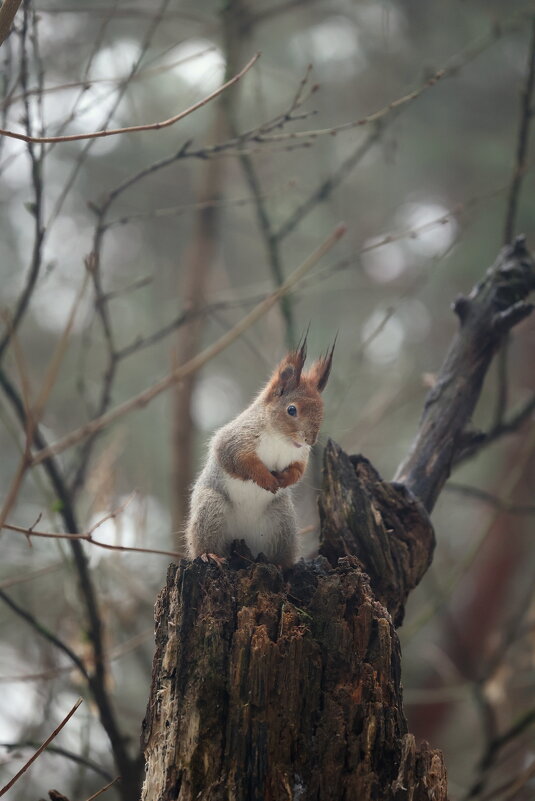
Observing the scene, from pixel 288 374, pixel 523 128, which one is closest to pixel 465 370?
pixel 288 374

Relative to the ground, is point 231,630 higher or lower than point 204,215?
lower

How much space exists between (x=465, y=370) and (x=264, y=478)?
2.61 ft

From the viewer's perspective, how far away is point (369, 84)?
7469 mm

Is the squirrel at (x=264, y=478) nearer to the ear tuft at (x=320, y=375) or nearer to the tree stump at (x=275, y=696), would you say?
the ear tuft at (x=320, y=375)

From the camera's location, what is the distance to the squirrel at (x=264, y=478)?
7.92 ft

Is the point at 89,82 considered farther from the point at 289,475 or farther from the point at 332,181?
the point at 332,181

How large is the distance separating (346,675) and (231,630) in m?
0.28

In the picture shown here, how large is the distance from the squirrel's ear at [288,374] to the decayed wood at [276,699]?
2.34 ft

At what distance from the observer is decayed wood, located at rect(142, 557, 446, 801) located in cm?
→ 164

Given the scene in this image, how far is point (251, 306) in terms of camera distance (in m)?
4.54

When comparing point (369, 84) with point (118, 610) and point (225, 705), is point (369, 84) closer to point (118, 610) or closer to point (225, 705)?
point (118, 610)

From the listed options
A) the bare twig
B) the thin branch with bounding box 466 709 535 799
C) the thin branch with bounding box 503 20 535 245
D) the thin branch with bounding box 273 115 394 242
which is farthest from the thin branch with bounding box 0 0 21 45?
the thin branch with bounding box 466 709 535 799

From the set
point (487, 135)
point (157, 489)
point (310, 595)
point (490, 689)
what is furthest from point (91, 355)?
point (310, 595)

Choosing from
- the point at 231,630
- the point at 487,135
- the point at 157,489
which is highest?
the point at 487,135
